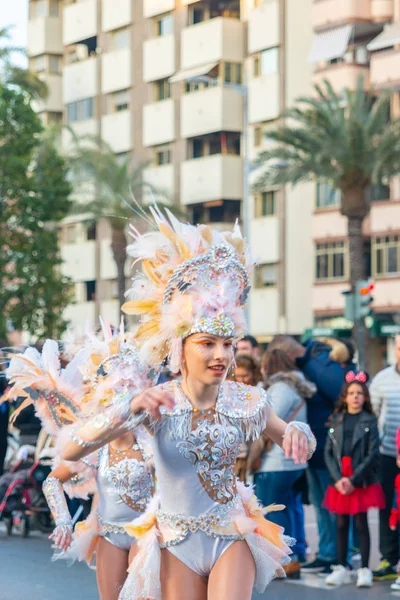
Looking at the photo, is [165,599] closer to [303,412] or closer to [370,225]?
[303,412]

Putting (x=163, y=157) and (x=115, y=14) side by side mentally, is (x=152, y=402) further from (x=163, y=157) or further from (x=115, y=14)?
(x=115, y=14)

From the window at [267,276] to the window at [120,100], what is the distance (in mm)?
10645

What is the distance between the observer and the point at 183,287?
546 cm

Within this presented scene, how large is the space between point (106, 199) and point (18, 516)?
90.1 ft

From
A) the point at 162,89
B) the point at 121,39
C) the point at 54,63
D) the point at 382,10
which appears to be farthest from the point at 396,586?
the point at 54,63

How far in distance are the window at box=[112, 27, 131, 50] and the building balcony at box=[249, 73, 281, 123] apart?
346 inches

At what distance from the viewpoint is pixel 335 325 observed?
1759 inches

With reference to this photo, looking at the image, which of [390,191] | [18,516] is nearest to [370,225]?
[390,191]

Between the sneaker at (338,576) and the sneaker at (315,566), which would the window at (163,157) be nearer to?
the sneaker at (315,566)

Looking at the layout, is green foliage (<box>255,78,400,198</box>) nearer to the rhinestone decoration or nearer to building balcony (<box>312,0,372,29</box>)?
building balcony (<box>312,0,372,29</box>)

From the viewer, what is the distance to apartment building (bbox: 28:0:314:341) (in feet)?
152

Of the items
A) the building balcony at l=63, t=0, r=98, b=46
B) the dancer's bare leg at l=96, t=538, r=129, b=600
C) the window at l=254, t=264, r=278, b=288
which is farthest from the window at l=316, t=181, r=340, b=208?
the dancer's bare leg at l=96, t=538, r=129, b=600

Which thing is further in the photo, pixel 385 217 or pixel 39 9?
pixel 39 9

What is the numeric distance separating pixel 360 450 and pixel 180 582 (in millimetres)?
5471
